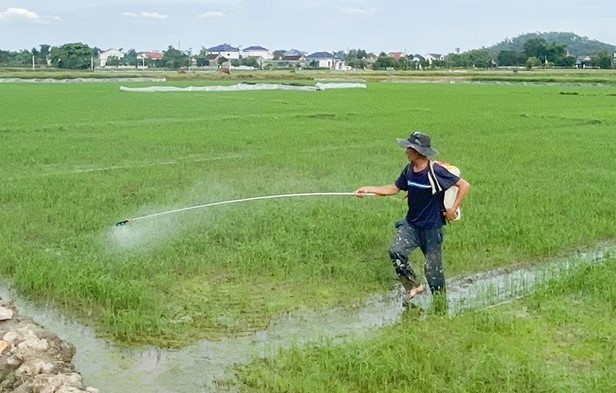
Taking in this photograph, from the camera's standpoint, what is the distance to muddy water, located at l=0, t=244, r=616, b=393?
406 centimetres

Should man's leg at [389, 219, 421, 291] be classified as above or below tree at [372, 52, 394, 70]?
below

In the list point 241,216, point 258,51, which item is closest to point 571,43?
point 258,51

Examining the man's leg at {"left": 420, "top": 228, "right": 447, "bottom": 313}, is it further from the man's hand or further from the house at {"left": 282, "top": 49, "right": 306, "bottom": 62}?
the house at {"left": 282, "top": 49, "right": 306, "bottom": 62}

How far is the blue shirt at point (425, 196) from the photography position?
16.0 feet

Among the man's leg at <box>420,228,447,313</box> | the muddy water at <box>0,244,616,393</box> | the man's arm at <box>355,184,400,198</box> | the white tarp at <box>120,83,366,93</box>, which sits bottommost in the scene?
the muddy water at <box>0,244,616,393</box>

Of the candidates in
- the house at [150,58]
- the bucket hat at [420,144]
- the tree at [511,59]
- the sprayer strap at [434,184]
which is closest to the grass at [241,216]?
the sprayer strap at [434,184]

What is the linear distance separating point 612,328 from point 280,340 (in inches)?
85.4

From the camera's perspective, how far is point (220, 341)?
15.0ft

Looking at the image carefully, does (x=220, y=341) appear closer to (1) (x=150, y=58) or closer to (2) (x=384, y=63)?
(2) (x=384, y=63)

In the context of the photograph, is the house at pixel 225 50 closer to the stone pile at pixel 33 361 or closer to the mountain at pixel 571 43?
the mountain at pixel 571 43

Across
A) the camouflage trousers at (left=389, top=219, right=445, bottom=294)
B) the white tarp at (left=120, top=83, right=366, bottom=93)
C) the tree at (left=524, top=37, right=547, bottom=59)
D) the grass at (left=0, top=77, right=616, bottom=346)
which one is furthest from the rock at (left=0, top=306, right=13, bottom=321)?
the tree at (left=524, top=37, right=547, bottom=59)

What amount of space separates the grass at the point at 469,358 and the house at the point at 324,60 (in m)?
104

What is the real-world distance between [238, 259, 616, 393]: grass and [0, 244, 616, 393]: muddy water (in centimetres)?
20

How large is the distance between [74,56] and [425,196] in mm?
76302
